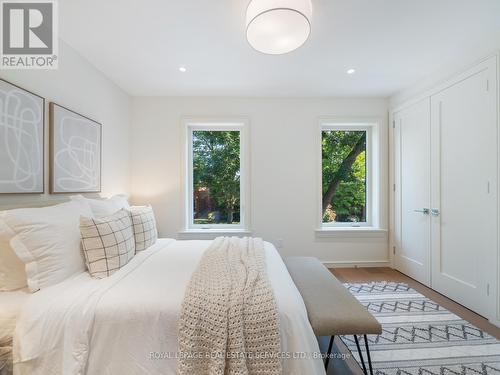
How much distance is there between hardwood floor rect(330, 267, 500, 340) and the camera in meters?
1.93

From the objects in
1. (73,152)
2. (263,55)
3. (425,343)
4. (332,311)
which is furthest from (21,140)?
(425,343)

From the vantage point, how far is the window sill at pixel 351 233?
3.21m

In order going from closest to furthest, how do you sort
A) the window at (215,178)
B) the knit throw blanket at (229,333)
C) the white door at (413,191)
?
the knit throw blanket at (229,333) < the white door at (413,191) < the window at (215,178)

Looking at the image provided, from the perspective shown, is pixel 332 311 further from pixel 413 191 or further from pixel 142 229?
pixel 413 191

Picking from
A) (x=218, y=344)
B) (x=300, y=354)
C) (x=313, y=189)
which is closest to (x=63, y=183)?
(x=218, y=344)

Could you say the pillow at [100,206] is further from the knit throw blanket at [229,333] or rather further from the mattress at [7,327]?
the knit throw blanket at [229,333]

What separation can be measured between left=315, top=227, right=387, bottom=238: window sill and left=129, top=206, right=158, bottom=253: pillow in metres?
2.16

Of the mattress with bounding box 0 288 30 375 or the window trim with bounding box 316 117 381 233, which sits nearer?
the mattress with bounding box 0 288 30 375

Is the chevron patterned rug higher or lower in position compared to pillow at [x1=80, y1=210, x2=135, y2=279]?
lower

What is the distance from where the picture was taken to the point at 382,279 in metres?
2.82

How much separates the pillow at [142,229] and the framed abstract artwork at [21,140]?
0.70 metres
